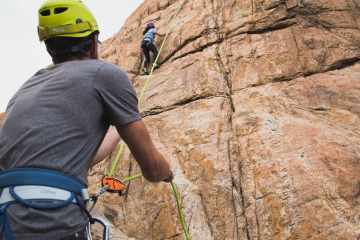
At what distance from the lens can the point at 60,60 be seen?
9.41 ft

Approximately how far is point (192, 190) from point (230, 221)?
1023mm

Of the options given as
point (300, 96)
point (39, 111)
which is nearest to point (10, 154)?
point (39, 111)

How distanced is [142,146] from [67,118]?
475 millimetres

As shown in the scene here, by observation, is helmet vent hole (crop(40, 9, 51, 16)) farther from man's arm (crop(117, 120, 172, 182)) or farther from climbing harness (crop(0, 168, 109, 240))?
climbing harness (crop(0, 168, 109, 240))

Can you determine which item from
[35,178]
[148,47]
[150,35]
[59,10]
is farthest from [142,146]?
[150,35]

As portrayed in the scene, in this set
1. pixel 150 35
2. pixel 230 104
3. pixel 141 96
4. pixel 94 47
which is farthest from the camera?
pixel 150 35

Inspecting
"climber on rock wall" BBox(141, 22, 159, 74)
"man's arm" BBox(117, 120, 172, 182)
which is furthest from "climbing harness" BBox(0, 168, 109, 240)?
"climber on rock wall" BBox(141, 22, 159, 74)

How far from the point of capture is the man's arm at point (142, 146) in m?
2.66

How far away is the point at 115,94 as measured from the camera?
2.62 m

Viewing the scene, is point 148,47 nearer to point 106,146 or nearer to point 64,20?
point 106,146

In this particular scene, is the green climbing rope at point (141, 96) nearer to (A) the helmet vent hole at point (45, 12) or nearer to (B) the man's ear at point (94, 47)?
(B) the man's ear at point (94, 47)

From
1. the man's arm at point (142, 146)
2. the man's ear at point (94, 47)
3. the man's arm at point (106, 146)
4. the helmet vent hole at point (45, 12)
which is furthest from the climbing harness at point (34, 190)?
the helmet vent hole at point (45, 12)

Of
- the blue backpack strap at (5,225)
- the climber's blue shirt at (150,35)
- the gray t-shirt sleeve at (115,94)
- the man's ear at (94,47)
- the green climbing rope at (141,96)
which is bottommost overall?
the green climbing rope at (141,96)

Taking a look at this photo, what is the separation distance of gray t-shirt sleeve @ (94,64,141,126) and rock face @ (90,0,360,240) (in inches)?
239
